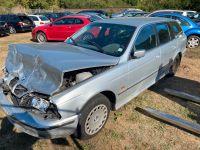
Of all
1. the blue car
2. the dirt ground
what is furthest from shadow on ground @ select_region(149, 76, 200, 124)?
the blue car

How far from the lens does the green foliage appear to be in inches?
1286

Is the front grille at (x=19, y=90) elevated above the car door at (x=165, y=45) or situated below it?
below

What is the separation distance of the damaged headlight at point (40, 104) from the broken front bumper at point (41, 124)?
0.42ft

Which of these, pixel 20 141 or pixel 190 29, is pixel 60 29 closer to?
pixel 190 29

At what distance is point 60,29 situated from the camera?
12734mm

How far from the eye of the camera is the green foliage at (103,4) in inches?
1286

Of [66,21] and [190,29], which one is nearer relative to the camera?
[190,29]

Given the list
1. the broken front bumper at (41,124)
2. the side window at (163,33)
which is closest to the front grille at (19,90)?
the broken front bumper at (41,124)

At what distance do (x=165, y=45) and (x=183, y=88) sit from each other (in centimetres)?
130

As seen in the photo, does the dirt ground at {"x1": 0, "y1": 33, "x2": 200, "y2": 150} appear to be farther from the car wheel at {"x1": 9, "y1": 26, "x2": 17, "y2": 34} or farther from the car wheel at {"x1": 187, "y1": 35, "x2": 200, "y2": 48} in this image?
the car wheel at {"x1": 9, "y1": 26, "x2": 17, "y2": 34}

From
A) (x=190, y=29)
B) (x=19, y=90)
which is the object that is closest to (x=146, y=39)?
(x=19, y=90)

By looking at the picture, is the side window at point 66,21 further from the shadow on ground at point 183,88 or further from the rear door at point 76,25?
the shadow on ground at point 183,88

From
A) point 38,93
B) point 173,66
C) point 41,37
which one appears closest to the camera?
point 38,93

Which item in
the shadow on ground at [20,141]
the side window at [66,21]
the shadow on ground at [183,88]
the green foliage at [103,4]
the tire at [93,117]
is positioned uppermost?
the green foliage at [103,4]
